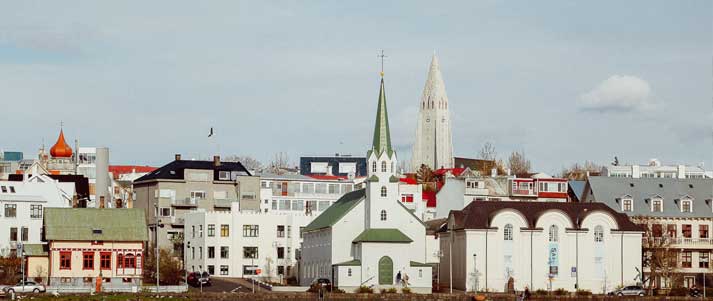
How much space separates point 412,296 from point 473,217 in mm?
16792

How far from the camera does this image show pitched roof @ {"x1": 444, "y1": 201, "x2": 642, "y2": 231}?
12038 centimetres

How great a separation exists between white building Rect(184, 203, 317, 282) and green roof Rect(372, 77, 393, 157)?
20.1 m

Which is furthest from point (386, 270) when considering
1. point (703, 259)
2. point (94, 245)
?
point (703, 259)

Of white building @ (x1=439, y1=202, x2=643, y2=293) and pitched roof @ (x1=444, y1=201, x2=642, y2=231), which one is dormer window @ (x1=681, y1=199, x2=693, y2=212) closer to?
pitched roof @ (x1=444, y1=201, x2=642, y2=231)

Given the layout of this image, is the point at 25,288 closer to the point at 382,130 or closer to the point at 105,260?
the point at 105,260

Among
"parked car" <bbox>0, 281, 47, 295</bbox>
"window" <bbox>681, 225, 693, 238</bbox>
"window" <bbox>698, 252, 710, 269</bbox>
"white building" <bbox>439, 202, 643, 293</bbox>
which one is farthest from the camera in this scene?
"window" <bbox>681, 225, 693, 238</bbox>

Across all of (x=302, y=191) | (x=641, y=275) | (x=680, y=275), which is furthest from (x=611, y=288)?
(x=302, y=191)

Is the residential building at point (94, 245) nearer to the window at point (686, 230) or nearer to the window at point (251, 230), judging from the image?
the window at point (251, 230)

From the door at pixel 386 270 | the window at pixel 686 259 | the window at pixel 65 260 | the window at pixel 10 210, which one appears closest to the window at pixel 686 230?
the window at pixel 686 259

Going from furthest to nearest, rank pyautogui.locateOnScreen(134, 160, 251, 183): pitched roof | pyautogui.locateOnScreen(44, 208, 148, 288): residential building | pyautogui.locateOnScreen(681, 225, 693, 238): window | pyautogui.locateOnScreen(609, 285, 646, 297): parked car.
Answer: pyautogui.locateOnScreen(134, 160, 251, 183): pitched roof, pyautogui.locateOnScreen(681, 225, 693, 238): window, pyautogui.locateOnScreen(44, 208, 148, 288): residential building, pyautogui.locateOnScreen(609, 285, 646, 297): parked car

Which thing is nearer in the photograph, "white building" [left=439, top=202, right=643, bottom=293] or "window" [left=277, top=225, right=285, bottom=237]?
"white building" [left=439, top=202, right=643, bottom=293]

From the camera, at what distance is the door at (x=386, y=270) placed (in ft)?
387

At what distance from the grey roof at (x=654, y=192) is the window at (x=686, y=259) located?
4.05 meters

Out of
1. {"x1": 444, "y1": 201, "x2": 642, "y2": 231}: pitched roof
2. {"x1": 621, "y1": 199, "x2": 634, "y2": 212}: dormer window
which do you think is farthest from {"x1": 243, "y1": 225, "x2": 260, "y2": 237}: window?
{"x1": 621, "y1": 199, "x2": 634, "y2": 212}: dormer window
